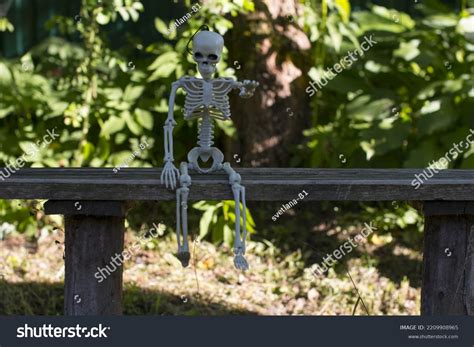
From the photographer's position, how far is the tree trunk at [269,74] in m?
5.77

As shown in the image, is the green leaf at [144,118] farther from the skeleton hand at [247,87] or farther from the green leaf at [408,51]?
the skeleton hand at [247,87]

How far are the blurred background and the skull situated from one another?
62.2 inches

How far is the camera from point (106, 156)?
5637mm

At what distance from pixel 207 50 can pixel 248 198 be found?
1.98 feet

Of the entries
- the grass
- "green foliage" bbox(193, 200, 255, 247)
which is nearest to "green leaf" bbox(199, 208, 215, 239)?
"green foliage" bbox(193, 200, 255, 247)

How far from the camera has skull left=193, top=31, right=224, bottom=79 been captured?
11.6 feet

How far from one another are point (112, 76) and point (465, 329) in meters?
3.25

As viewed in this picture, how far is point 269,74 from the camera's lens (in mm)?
5797

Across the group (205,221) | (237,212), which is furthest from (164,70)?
(237,212)

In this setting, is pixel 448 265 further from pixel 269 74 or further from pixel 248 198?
pixel 269 74

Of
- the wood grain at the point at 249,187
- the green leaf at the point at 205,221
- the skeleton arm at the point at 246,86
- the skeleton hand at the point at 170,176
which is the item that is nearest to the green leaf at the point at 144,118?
the green leaf at the point at 205,221

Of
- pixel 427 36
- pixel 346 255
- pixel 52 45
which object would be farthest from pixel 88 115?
pixel 427 36

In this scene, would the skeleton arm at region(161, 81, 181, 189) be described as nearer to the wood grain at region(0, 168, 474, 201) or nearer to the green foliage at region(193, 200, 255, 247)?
the wood grain at region(0, 168, 474, 201)

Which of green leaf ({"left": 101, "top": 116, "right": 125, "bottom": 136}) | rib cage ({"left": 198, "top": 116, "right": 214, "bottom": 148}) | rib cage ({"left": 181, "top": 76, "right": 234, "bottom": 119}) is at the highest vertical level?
green leaf ({"left": 101, "top": 116, "right": 125, "bottom": 136})
